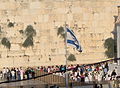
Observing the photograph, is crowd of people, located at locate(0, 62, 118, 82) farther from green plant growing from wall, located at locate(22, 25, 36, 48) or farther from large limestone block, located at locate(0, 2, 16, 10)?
large limestone block, located at locate(0, 2, 16, 10)

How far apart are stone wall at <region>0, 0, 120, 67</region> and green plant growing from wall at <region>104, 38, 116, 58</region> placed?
28cm

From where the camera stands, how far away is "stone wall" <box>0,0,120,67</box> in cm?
2230

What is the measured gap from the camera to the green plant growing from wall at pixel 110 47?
75.8 feet

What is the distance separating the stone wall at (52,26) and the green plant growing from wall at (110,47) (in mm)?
278

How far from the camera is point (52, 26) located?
22766 millimetres

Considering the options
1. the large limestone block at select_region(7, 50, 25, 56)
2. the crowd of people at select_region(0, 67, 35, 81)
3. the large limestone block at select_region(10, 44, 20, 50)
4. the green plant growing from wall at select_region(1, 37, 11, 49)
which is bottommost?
the crowd of people at select_region(0, 67, 35, 81)

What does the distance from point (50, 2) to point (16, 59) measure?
158 inches

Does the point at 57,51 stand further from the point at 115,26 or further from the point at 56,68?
the point at 115,26

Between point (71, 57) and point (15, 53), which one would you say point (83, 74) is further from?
point (15, 53)

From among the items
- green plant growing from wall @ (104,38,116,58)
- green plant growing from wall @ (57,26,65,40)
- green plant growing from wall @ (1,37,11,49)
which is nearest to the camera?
green plant growing from wall @ (1,37,11,49)

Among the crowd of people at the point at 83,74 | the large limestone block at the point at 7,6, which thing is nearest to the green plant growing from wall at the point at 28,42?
the large limestone block at the point at 7,6

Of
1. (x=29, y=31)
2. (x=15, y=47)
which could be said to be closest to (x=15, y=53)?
(x=15, y=47)

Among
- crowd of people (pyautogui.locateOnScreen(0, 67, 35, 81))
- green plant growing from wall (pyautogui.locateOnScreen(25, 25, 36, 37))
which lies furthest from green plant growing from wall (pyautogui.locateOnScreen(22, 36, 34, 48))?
crowd of people (pyautogui.locateOnScreen(0, 67, 35, 81))

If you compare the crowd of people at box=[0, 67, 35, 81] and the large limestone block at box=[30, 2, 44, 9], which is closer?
the crowd of people at box=[0, 67, 35, 81]
